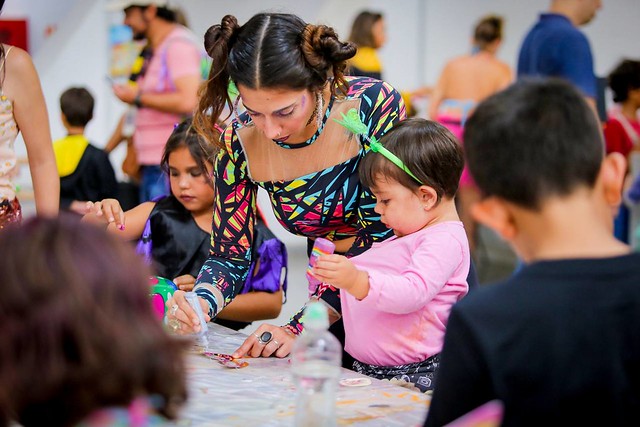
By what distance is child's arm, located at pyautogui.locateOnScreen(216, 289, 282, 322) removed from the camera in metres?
2.72

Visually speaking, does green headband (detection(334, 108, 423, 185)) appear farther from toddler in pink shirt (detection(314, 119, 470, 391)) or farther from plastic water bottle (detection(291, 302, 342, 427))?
plastic water bottle (detection(291, 302, 342, 427))

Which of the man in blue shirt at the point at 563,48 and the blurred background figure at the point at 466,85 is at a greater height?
the man in blue shirt at the point at 563,48

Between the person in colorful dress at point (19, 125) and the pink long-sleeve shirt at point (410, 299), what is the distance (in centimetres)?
106

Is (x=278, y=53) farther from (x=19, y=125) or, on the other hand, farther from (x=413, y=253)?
(x=19, y=125)

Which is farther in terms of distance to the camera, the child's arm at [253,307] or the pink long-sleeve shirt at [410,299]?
the child's arm at [253,307]

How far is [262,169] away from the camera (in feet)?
7.67

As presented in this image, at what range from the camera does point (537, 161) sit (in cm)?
116

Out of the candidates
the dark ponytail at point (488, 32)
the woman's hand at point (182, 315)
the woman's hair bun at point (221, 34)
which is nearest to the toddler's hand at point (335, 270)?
the woman's hand at point (182, 315)

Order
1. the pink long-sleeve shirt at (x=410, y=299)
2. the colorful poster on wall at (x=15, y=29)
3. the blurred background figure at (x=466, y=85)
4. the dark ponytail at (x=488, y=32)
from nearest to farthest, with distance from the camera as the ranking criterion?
the pink long-sleeve shirt at (x=410, y=299) → the blurred background figure at (x=466, y=85) → the dark ponytail at (x=488, y=32) → the colorful poster on wall at (x=15, y=29)

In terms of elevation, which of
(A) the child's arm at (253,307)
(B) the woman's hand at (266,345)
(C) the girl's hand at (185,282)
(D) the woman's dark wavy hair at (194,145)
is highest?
(D) the woman's dark wavy hair at (194,145)

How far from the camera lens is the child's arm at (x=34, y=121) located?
2508mm

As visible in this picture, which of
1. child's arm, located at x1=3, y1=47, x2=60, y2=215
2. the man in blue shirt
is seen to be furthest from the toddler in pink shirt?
the man in blue shirt

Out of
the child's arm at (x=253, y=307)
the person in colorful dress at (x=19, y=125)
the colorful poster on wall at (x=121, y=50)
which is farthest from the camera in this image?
the colorful poster on wall at (x=121, y=50)

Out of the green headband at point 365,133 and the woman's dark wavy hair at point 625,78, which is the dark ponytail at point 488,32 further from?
the green headband at point 365,133
